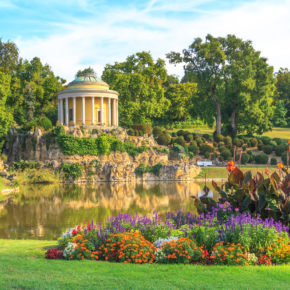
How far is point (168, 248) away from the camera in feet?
25.5

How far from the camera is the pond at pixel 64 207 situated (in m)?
15.3

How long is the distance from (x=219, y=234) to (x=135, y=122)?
43.0 metres

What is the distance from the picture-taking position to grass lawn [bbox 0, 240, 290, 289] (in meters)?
6.00

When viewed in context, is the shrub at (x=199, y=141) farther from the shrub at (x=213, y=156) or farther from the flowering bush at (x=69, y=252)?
the flowering bush at (x=69, y=252)

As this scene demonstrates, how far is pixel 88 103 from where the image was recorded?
47.5 m

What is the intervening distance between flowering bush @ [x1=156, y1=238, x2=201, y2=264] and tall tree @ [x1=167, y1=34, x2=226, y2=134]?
44.8 m

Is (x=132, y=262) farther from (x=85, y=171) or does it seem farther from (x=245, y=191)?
(x=85, y=171)

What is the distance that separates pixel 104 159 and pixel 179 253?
109 ft

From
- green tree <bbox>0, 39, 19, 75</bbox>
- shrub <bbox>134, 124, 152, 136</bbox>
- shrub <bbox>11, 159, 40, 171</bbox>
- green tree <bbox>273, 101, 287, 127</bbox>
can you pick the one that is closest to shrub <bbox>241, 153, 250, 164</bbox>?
shrub <bbox>134, 124, 152, 136</bbox>

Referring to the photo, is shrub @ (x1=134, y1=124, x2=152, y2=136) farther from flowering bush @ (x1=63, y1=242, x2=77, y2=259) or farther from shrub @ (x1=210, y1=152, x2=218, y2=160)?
flowering bush @ (x1=63, y1=242, x2=77, y2=259)

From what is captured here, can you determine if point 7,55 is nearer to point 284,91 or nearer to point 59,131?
point 59,131

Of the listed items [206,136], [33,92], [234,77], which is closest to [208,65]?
[234,77]

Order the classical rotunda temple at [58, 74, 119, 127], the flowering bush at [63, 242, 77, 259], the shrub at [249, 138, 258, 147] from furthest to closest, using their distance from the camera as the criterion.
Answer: the shrub at [249, 138, 258, 147], the classical rotunda temple at [58, 74, 119, 127], the flowering bush at [63, 242, 77, 259]

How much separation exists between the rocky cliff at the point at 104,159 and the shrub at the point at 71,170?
0.66 m
